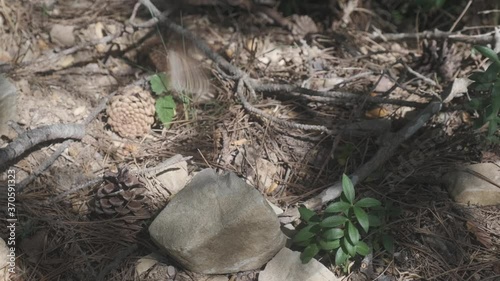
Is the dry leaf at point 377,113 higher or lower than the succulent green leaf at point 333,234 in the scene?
Answer: higher

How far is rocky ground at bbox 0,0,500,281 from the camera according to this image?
6.35ft

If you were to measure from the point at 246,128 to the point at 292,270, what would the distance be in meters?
0.75

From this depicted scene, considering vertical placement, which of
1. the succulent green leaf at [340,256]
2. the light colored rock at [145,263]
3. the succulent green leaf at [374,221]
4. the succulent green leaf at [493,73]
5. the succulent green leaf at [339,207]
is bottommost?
the light colored rock at [145,263]

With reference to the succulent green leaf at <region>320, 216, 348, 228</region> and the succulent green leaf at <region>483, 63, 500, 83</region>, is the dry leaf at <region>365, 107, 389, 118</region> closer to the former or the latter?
the succulent green leaf at <region>483, 63, 500, 83</region>

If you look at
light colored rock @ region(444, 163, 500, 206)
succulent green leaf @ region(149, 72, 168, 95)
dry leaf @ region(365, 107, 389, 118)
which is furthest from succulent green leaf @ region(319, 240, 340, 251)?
succulent green leaf @ region(149, 72, 168, 95)

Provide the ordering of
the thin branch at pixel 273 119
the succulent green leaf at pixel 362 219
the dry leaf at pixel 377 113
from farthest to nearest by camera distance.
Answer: the dry leaf at pixel 377 113
the thin branch at pixel 273 119
the succulent green leaf at pixel 362 219

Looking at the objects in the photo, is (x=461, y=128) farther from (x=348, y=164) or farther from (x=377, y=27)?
(x=377, y=27)

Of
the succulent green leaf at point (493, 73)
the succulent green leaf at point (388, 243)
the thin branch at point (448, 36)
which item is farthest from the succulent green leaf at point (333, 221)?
the thin branch at point (448, 36)

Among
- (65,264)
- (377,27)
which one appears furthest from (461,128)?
(65,264)

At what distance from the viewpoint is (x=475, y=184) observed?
2.07m

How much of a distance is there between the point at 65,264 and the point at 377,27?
2.17 m

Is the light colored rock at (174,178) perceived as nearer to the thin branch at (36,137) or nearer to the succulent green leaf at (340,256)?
the thin branch at (36,137)

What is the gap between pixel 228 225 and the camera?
5.94 feet

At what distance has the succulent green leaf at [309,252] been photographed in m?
1.84
